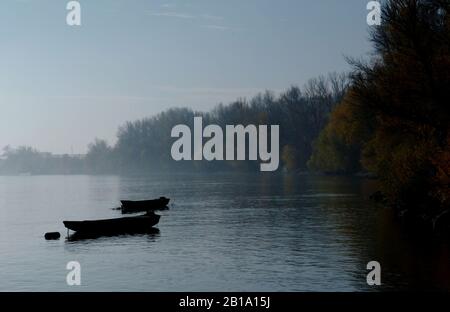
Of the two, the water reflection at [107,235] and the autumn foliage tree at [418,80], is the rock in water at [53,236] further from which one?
the autumn foliage tree at [418,80]

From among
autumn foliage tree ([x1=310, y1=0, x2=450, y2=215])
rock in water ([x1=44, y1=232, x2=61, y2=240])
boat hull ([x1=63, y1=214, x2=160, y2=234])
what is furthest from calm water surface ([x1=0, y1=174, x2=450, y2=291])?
autumn foliage tree ([x1=310, y1=0, x2=450, y2=215])

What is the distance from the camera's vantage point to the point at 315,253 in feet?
141

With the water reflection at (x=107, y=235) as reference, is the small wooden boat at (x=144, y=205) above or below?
above

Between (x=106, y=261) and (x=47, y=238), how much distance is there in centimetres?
1489

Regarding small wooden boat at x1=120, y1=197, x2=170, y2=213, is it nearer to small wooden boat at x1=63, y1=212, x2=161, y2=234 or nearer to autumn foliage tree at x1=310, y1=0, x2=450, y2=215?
small wooden boat at x1=63, y1=212, x2=161, y2=234

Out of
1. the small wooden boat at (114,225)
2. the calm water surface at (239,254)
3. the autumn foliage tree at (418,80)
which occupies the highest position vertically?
the autumn foliage tree at (418,80)

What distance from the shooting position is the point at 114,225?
57.3 metres

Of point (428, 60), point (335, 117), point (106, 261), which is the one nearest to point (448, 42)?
point (428, 60)

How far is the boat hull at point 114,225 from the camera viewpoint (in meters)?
56.2

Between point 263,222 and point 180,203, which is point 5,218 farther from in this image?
point 263,222

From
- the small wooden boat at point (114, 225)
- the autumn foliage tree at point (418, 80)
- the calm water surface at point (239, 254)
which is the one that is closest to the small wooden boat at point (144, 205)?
the calm water surface at point (239, 254)

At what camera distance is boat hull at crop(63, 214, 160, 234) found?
2214 inches

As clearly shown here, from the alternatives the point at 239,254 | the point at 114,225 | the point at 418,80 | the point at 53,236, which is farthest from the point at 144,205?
the point at 418,80

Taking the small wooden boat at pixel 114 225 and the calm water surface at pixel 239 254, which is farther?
the small wooden boat at pixel 114 225
